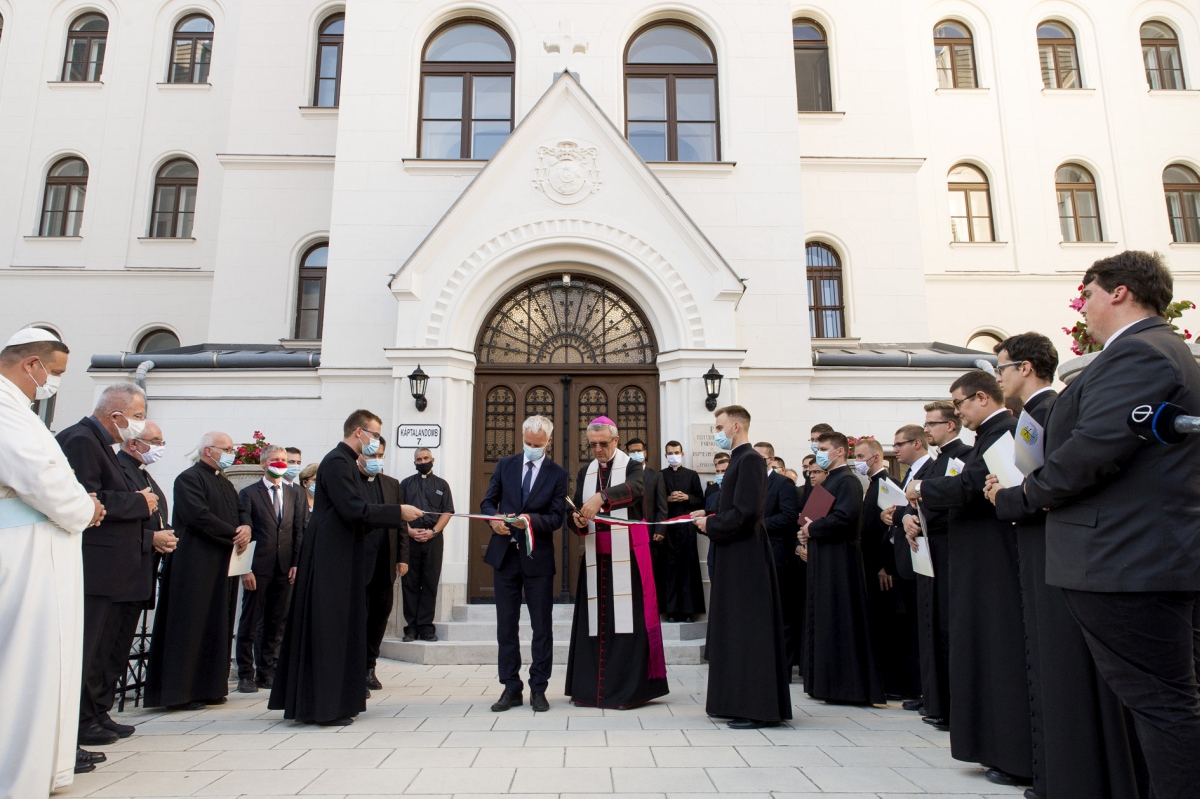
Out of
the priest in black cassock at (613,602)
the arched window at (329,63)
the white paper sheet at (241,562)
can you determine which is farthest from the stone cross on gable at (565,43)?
the white paper sheet at (241,562)

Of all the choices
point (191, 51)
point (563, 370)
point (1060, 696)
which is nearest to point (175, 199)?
point (191, 51)

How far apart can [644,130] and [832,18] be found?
233 inches

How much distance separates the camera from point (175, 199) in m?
17.1

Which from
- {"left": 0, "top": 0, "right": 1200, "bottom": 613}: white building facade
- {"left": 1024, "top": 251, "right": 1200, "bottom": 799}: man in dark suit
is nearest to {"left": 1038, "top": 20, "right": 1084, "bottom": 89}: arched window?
{"left": 0, "top": 0, "right": 1200, "bottom": 613}: white building facade

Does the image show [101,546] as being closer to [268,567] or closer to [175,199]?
[268,567]

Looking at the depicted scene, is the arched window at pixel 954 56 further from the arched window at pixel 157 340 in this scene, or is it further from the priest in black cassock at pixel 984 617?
the arched window at pixel 157 340

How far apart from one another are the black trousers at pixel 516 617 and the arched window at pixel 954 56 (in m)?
16.2

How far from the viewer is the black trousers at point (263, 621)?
24.4 feet

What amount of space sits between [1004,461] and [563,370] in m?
7.60

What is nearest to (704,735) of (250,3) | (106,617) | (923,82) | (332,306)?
(106,617)

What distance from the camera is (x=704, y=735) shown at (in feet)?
17.1

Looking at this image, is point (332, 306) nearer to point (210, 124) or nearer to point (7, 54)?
point (210, 124)

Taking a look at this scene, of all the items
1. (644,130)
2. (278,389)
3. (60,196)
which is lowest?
(278,389)

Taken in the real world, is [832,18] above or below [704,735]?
above
